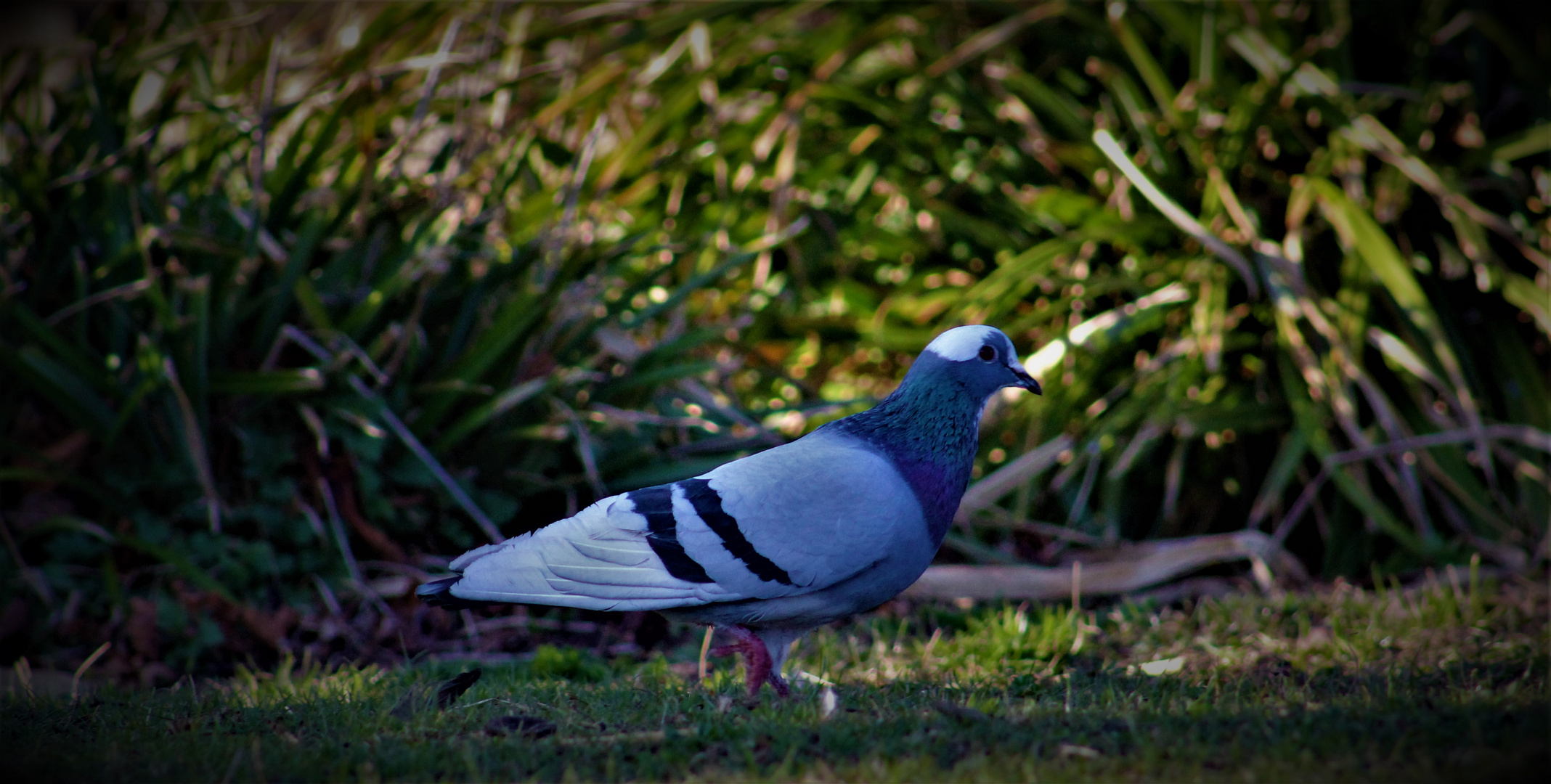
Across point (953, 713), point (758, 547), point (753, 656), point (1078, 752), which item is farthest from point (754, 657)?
point (1078, 752)

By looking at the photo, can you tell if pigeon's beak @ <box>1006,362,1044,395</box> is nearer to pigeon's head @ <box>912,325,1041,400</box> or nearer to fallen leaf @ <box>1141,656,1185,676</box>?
pigeon's head @ <box>912,325,1041,400</box>

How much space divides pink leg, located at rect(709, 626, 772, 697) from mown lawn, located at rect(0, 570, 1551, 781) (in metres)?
0.06

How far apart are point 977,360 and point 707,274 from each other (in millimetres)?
1613

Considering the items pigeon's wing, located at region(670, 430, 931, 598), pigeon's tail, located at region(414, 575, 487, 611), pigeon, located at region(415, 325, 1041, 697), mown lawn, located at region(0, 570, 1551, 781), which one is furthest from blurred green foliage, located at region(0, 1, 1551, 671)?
pigeon's wing, located at region(670, 430, 931, 598)

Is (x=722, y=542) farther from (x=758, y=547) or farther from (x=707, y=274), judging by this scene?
(x=707, y=274)

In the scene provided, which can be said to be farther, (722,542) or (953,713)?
(722,542)

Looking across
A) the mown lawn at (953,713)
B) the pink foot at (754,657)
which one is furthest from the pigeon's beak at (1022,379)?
the pink foot at (754,657)

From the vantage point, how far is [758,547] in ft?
8.29

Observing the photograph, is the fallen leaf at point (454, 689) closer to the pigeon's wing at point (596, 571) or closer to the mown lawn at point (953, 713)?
the mown lawn at point (953, 713)

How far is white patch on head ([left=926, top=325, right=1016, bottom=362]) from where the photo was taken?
2848 mm

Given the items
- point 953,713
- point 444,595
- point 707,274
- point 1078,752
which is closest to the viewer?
point 1078,752

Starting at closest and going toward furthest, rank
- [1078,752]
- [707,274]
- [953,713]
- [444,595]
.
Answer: [1078,752] → [953,713] → [444,595] → [707,274]

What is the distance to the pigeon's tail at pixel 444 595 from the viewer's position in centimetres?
263

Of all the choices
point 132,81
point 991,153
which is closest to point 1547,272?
point 991,153
